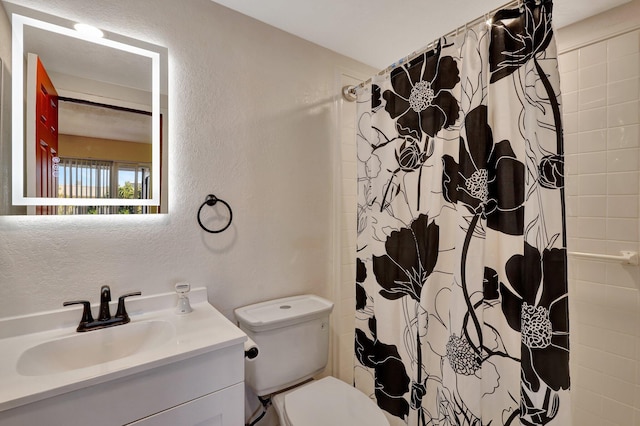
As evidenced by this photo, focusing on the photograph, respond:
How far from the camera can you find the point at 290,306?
4.99 feet

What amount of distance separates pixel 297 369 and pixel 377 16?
182cm

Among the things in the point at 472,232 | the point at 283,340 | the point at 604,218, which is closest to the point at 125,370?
the point at 283,340

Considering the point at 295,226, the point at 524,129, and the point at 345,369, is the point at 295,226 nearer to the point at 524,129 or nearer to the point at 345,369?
the point at 345,369

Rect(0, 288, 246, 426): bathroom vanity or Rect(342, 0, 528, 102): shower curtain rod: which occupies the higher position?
Rect(342, 0, 528, 102): shower curtain rod

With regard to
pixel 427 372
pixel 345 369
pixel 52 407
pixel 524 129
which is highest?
pixel 524 129

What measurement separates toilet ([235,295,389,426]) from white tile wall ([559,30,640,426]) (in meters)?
1.16

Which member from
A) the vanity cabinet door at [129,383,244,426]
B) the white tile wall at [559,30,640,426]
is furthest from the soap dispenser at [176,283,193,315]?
the white tile wall at [559,30,640,426]

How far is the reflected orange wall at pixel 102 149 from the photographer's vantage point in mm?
1115

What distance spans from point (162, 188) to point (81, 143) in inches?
12.8

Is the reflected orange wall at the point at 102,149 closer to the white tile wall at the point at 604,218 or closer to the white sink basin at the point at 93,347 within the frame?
the white sink basin at the point at 93,347

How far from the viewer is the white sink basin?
93 centimetres

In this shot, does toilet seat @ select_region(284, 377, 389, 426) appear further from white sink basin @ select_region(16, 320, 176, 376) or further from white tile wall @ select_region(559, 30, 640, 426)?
white tile wall @ select_region(559, 30, 640, 426)

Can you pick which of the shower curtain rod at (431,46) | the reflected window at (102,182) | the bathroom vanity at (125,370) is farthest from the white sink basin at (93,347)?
the shower curtain rod at (431,46)

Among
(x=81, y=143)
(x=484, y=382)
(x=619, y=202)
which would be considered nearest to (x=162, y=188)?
(x=81, y=143)
